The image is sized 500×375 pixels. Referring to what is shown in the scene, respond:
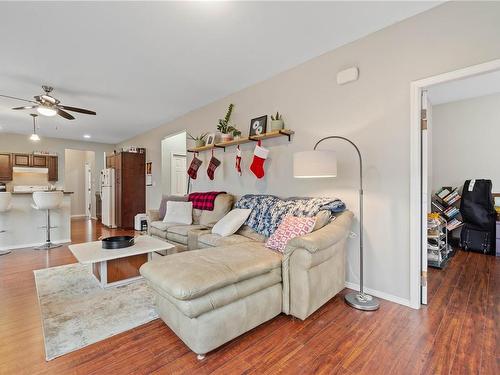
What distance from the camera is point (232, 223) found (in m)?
2.98

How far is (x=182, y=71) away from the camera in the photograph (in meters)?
3.16

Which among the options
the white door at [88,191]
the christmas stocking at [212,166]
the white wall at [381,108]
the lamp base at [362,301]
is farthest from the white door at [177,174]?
the lamp base at [362,301]

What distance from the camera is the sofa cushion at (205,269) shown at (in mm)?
1500

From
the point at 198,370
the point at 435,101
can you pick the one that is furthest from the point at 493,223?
the point at 198,370

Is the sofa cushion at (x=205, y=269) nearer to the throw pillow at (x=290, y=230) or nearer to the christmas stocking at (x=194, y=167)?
the throw pillow at (x=290, y=230)

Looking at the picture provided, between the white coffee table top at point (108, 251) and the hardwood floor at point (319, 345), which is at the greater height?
the white coffee table top at point (108, 251)

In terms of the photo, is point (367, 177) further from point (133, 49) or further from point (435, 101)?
point (435, 101)

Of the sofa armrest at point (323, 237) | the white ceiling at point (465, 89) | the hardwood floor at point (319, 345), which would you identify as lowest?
the hardwood floor at point (319, 345)

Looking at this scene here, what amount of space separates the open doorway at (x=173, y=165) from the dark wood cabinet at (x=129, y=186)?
0.90 metres

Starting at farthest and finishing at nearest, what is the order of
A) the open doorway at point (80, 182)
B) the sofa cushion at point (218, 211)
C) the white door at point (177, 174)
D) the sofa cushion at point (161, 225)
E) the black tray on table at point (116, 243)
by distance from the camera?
the open doorway at point (80, 182) < the white door at point (177, 174) < the sofa cushion at point (161, 225) < the sofa cushion at point (218, 211) < the black tray on table at point (116, 243)

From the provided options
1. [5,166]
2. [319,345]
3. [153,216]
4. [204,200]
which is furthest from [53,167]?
[319,345]

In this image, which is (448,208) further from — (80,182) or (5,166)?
(80,182)

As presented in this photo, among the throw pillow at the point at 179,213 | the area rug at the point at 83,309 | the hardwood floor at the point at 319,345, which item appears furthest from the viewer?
the throw pillow at the point at 179,213

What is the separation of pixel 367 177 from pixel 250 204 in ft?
4.62
